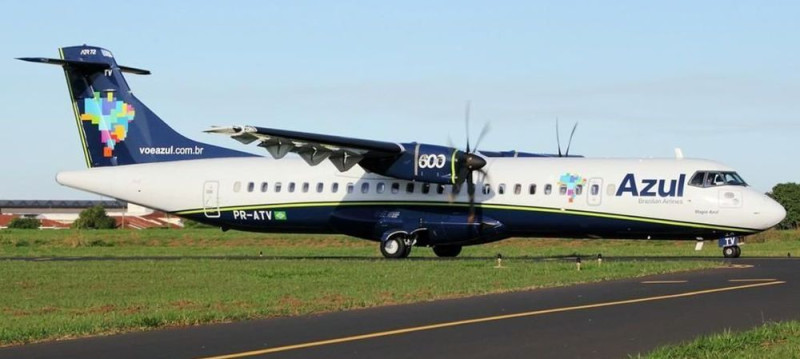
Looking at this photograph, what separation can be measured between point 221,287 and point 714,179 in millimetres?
15939

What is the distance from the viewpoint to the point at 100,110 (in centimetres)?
3872

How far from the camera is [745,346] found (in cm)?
1239

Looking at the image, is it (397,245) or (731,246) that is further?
(397,245)

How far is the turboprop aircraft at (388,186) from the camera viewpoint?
32250 millimetres

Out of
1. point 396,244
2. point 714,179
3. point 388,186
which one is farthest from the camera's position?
point 388,186

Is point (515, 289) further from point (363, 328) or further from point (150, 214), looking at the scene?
point (150, 214)

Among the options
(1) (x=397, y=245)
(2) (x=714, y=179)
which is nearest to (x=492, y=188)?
(1) (x=397, y=245)

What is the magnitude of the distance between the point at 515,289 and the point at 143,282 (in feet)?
28.2

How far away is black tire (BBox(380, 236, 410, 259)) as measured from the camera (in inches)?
1372

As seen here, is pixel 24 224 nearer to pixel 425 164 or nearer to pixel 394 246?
pixel 394 246

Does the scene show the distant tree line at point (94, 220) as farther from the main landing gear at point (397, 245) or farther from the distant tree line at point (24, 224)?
the main landing gear at point (397, 245)

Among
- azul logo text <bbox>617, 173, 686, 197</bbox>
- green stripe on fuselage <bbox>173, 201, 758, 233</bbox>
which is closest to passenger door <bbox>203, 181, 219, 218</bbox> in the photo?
green stripe on fuselage <bbox>173, 201, 758, 233</bbox>

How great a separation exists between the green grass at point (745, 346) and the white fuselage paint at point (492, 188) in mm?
18511

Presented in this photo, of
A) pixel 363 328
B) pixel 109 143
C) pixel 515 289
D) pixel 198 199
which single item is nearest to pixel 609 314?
pixel 363 328
